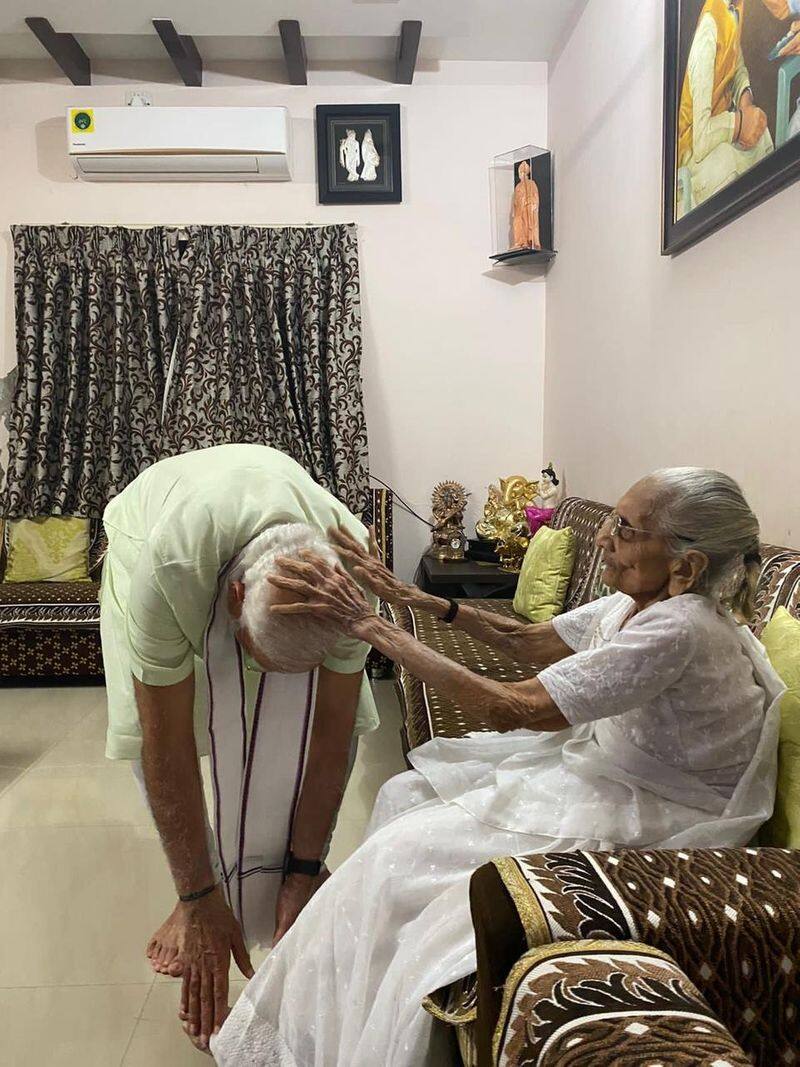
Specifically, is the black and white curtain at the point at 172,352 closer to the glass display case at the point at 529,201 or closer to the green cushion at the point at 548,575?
the glass display case at the point at 529,201

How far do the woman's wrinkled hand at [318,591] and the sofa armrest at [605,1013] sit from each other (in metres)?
0.55

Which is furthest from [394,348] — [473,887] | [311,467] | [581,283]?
[473,887]

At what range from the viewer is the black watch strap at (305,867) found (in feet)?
5.02

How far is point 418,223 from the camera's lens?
445 cm

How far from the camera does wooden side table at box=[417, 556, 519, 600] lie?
3.80 meters

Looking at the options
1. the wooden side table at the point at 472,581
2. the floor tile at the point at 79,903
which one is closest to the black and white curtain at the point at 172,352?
the wooden side table at the point at 472,581

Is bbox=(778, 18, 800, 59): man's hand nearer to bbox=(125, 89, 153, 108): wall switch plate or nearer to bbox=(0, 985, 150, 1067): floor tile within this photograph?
bbox=(0, 985, 150, 1067): floor tile

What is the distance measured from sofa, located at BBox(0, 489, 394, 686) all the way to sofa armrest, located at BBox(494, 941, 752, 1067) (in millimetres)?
3175

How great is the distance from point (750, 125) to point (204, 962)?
224 cm

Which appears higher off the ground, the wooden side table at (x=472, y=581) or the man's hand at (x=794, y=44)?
the man's hand at (x=794, y=44)

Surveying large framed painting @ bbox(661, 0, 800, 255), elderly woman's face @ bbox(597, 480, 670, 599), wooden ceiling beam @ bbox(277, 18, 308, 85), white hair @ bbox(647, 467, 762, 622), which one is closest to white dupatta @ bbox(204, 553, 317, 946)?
elderly woman's face @ bbox(597, 480, 670, 599)

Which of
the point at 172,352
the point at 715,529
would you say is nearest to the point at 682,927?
the point at 715,529

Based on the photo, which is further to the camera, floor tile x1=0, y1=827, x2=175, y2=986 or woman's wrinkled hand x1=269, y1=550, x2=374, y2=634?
floor tile x1=0, y1=827, x2=175, y2=986

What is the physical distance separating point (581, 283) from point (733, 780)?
9.65ft
